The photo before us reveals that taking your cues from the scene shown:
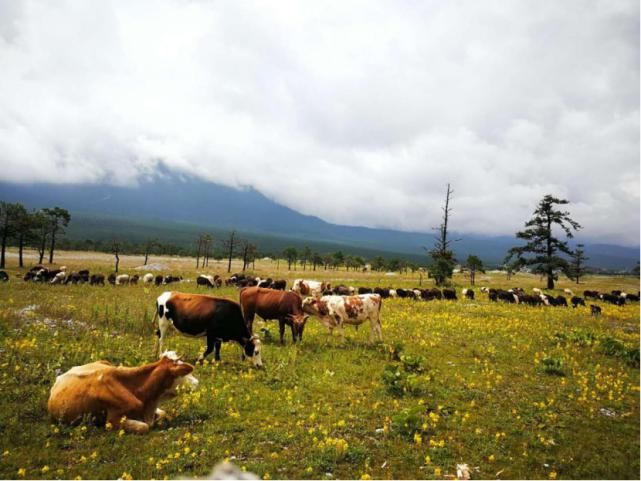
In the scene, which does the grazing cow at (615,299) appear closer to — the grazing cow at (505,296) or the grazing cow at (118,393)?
the grazing cow at (505,296)

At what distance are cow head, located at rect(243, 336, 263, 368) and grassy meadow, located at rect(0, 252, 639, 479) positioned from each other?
53 centimetres

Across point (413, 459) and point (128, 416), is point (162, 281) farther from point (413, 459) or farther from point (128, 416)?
point (413, 459)

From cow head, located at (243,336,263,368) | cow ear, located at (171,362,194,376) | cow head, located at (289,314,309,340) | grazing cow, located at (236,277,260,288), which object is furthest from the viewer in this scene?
grazing cow, located at (236,277,260,288)

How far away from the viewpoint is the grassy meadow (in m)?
6.61

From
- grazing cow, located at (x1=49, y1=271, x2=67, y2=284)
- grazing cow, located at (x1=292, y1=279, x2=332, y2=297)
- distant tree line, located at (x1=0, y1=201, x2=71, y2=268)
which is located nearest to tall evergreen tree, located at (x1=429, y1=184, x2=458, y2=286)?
grazing cow, located at (x1=292, y1=279, x2=332, y2=297)

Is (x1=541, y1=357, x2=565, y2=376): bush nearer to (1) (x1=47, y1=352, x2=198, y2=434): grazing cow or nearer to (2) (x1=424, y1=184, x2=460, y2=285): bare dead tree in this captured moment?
(1) (x1=47, y1=352, x2=198, y2=434): grazing cow

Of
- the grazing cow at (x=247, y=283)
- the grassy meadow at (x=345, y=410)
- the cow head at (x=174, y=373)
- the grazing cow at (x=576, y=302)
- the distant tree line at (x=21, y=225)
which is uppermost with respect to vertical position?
the distant tree line at (x=21, y=225)

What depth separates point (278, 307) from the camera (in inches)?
637

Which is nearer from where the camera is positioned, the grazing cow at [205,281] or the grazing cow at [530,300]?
the grazing cow at [530,300]

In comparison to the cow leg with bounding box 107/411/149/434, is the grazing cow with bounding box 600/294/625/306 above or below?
above

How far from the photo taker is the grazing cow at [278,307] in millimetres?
15577

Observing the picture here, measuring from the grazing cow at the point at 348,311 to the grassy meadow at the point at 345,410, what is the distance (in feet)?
2.77

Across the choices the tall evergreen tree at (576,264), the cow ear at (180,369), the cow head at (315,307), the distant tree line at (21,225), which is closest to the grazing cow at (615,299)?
the tall evergreen tree at (576,264)

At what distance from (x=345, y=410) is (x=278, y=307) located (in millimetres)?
7680
